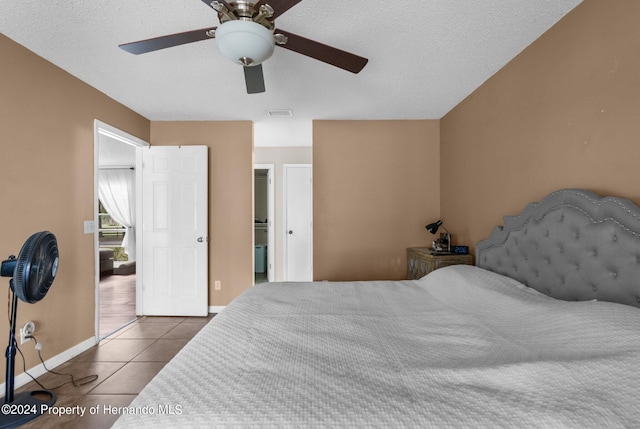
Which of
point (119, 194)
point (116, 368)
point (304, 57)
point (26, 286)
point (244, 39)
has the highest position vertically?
point (304, 57)

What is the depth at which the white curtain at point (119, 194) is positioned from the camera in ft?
21.5

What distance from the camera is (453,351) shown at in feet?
3.92

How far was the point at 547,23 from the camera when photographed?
1.87 m

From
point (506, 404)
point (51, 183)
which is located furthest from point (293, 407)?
point (51, 183)

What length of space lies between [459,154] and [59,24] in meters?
3.44

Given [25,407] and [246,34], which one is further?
[25,407]

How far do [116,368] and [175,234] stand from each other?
159 centimetres

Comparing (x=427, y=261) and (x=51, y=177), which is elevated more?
(x=51, y=177)

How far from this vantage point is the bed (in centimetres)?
80

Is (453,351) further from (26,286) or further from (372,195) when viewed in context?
(372,195)

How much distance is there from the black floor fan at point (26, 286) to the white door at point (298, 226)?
3.51 metres

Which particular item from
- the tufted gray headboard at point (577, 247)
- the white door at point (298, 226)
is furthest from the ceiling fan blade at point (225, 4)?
the white door at point (298, 226)

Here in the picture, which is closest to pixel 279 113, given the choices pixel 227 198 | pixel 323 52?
pixel 227 198

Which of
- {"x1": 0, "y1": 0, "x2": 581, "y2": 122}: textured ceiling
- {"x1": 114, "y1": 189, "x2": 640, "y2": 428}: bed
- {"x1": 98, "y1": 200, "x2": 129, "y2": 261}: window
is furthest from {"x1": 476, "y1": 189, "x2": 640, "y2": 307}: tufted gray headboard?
{"x1": 98, "y1": 200, "x2": 129, "y2": 261}: window
